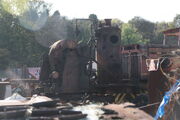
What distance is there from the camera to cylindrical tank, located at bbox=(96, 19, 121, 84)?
472 inches

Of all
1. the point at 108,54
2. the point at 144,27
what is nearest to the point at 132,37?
the point at 144,27

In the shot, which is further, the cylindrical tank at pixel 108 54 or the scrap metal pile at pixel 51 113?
the cylindrical tank at pixel 108 54

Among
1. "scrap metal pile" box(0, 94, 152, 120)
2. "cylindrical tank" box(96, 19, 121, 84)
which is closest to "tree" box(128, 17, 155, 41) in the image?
"cylindrical tank" box(96, 19, 121, 84)

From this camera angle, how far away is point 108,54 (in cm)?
1199

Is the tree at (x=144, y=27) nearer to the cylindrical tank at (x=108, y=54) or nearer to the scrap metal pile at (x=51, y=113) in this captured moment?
the cylindrical tank at (x=108, y=54)

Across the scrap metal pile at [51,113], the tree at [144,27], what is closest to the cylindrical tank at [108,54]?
the scrap metal pile at [51,113]

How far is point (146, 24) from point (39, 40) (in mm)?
38752

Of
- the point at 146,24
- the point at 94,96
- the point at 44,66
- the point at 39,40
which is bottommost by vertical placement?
the point at 94,96

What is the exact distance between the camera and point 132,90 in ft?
38.0

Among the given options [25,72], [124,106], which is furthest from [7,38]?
[124,106]

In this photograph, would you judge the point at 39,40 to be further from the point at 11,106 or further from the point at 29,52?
the point at 11,106

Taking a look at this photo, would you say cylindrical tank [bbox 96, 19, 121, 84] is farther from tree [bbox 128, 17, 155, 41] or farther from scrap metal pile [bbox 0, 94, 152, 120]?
tree [bbox 128, 17, 155, 41]

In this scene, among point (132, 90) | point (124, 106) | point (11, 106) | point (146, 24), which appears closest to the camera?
point (11, 106)

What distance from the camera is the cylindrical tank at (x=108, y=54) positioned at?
39.3ft
